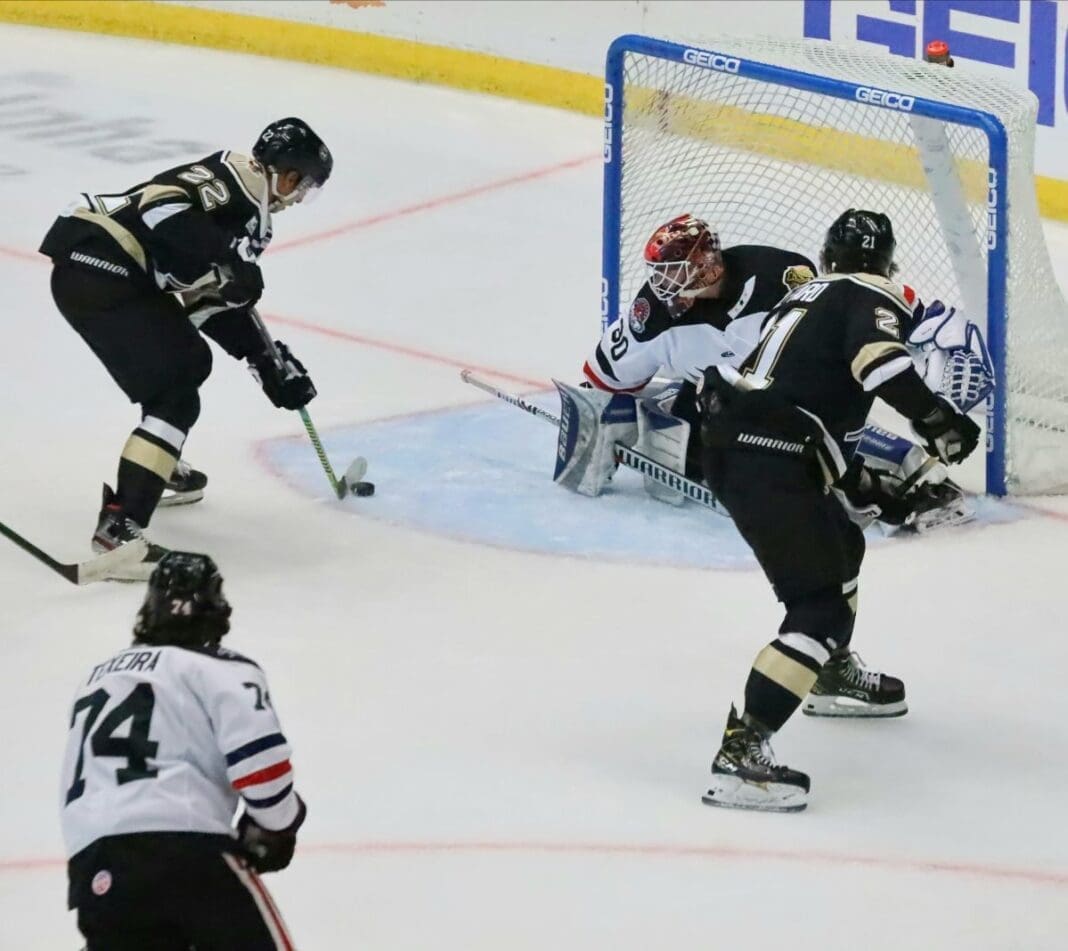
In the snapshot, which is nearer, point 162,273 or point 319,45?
point 162,273

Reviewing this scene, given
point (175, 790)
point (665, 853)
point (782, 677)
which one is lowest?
point (665, 853)

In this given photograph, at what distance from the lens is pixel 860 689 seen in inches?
165

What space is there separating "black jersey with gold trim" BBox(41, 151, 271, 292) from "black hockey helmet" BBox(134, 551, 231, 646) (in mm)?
2113

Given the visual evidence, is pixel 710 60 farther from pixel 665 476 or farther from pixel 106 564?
pixel 106 564

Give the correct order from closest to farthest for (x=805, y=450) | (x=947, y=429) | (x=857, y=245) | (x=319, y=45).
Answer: (x=805, y=450)
(x=857, y=245)
(x=947, y=429)
(x=319, y=45)

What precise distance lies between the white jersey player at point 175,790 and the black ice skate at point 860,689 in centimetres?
164

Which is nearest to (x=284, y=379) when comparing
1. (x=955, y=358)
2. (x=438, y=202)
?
(x=955, y=358)

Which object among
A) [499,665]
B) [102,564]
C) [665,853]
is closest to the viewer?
[665,853]

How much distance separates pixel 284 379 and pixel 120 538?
58 centimetres

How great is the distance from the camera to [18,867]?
3.60 m

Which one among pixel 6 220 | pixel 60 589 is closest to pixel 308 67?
pixel 6 220

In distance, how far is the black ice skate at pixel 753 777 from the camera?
3.78 metres

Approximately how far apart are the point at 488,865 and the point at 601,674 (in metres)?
0.85

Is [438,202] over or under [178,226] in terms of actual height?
under
